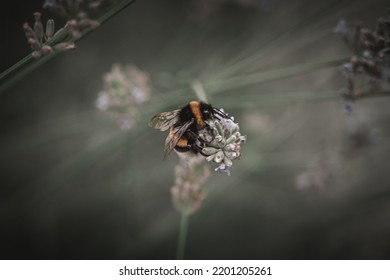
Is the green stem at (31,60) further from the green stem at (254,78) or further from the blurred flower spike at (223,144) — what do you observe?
the green stem at (254,78)

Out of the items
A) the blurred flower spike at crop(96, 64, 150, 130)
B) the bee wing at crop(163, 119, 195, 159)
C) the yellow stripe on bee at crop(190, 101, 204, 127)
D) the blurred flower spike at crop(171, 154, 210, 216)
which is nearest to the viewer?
the bee wing at crop(163, 119, 195, 159)

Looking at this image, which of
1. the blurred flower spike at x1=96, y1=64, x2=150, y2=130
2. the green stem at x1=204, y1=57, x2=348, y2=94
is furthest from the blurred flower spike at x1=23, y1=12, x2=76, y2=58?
the green stem at x1=204, y1=57, x2=348, y2=94

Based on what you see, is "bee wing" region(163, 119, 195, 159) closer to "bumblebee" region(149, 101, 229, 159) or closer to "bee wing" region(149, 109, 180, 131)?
"bumblebee" region(149, 101, 229, 159)

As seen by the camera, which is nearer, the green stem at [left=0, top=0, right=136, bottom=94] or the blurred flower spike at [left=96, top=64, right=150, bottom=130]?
the green stem at [left=0, top=0, right=136, bottom=94]

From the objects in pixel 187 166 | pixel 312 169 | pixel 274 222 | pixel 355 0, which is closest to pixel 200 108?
pixel 187 166

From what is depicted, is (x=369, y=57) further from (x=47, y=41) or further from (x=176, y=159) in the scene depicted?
(x=176, y=159)

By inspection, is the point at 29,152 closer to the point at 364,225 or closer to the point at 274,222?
the point at 274,222
